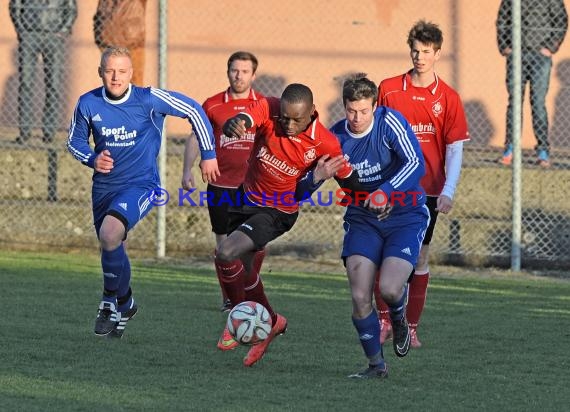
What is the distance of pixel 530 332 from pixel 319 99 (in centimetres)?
651

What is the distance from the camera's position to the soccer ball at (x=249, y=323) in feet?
26.6

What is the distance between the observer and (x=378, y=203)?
7594 millimetres

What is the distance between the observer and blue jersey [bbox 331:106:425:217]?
26.0 ft

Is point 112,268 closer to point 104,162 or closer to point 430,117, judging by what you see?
point 104,162

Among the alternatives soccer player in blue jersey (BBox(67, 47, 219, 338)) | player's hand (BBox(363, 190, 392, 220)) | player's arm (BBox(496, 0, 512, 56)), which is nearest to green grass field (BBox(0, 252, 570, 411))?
soccer player in blue jersey (BBox(67, 47, 219, 338))

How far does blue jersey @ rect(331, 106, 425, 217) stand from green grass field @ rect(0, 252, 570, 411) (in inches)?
39.4

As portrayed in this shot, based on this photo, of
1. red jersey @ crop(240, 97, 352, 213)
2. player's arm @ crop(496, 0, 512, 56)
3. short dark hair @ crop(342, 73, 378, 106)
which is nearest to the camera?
short dark hair @ crop(342, 73, 378, 106)

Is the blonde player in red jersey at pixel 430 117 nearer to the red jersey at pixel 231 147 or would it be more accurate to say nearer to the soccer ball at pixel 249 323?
the soccer ball at pixel 249 323

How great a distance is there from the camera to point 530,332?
376 inches

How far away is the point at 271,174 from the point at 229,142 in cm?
206

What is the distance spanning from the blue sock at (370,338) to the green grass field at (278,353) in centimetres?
15

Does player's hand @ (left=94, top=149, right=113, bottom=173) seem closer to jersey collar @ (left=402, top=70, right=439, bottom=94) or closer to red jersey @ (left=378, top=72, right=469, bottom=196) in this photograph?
red jersey @ (left=378, top=72, right=469, bottom=196)

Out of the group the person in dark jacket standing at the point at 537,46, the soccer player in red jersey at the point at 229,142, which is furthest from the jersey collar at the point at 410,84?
the person in dark jacket standing at the point at 537,46

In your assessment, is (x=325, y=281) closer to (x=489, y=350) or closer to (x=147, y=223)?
(x=147, y=223)
